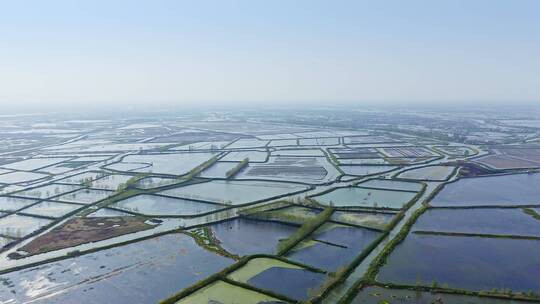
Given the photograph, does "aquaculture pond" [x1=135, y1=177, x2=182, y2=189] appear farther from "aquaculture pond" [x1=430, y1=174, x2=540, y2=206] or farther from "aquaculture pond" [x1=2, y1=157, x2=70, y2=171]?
"aquaculture pond" [x1=430, y1=174, x2=540, y2=206]

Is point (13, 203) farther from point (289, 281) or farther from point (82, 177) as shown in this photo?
point (289, 281)

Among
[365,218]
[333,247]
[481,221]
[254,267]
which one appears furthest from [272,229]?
[481,221]

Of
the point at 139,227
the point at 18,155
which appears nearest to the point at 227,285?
the point at 139,227

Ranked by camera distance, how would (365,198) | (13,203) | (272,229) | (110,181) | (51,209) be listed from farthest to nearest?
(110,181), (13,203), (365,198), (51,209), (272,229)

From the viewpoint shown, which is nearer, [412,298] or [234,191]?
[412,298]

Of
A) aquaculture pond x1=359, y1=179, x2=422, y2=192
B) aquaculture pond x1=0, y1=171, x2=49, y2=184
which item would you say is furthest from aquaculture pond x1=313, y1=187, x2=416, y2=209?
aquaculture pond x1=0, y1=171, x2=49, y2=184
